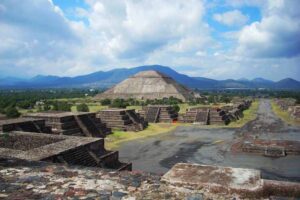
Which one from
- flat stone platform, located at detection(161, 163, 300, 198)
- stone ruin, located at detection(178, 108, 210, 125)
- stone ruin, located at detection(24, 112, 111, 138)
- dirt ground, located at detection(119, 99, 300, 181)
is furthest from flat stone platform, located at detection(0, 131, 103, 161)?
stone ruin, located at detection(178, 108, 210, 125)

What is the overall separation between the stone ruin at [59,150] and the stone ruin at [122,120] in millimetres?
14319

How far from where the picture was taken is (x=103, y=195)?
4676mm

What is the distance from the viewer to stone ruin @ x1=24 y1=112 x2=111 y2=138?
21.6 meters

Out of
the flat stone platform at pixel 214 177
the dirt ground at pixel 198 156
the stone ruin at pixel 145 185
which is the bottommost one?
the dirt ground at pixel 198 156

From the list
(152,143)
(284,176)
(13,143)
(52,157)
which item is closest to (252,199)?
(52,157)

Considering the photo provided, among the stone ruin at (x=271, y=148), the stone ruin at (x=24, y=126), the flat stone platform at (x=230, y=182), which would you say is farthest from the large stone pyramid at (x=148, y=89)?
the flat stone platform at (x=230, y=182)

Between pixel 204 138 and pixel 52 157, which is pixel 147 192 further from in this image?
pixel 204 138

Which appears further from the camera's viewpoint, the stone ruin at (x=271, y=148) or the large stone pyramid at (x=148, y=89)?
the large stone pyramid at (x=148, y=89)

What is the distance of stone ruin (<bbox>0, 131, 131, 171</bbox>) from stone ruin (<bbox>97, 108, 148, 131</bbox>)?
1432 cm

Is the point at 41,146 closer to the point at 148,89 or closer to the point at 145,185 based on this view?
the point at 145,185

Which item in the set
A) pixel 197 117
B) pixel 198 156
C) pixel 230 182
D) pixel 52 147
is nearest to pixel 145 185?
pixel 230 182

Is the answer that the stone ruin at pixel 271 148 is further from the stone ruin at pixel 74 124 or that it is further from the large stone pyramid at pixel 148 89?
the large stone pyramid at pixel 148 89

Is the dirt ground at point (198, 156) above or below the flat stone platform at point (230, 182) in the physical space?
below

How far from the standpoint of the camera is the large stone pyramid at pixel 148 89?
83.5m
